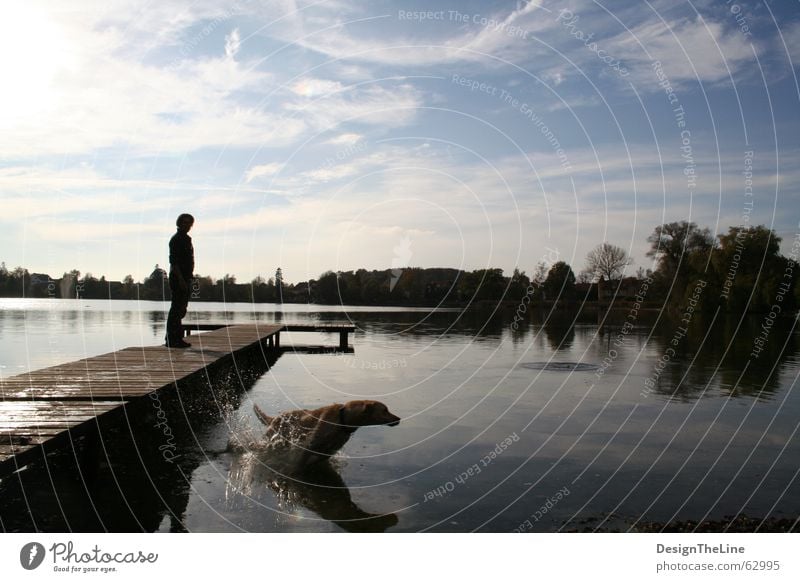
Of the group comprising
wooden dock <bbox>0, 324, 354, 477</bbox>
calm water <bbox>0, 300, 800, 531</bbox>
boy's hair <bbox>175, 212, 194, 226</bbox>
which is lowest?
calm water <bbox>0, 300, 800, 531</bbox>

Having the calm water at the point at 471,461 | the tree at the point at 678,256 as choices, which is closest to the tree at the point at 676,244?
the tree at the point at 678,256

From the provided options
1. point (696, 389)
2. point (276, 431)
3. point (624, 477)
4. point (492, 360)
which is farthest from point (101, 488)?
point (492, 360)

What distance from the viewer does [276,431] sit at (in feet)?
32.9

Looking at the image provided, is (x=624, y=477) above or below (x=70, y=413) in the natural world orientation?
below

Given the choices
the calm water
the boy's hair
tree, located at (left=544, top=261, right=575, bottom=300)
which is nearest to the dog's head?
the calm water

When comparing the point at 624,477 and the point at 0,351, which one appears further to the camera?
the point at 0,351

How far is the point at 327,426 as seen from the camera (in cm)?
906

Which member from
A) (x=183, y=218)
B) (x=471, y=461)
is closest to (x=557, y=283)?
(x=183, y=218)

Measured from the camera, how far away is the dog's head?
8.73 metres

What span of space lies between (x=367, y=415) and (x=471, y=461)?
90.3 inches

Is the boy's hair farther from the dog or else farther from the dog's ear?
the dog's ear

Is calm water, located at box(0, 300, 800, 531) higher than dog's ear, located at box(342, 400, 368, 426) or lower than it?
lower
